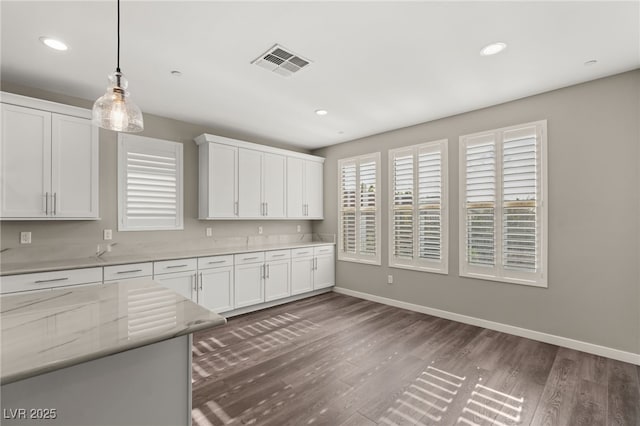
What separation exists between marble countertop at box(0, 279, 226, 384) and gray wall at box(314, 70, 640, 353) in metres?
3.52

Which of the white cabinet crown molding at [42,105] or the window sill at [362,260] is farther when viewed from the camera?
the window sill at [362,260]

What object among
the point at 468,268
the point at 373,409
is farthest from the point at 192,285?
the point at 468,268

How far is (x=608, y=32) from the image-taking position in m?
2.25

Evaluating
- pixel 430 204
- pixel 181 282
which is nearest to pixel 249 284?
pixel 181 282

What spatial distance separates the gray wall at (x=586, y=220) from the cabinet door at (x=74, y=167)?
4369 millimetres

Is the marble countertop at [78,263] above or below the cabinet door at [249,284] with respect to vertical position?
above

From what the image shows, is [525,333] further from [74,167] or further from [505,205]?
[74,167]

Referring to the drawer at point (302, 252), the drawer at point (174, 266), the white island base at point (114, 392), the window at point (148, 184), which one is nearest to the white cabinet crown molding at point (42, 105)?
the window at point (148, 184)

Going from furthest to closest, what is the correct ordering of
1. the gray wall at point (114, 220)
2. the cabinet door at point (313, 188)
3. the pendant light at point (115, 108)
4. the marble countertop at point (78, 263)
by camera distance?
the cabinet door at point (313, 188) < the gray wall at point (114, 220) < the marble countertop at point (78, 263) < the pendant light at point (115, 108)

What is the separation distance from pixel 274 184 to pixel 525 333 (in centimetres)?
394

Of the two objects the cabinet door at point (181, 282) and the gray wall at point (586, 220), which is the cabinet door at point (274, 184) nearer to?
the cabinet door at point (181, 282)

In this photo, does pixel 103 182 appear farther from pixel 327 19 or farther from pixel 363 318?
pixel 363 318

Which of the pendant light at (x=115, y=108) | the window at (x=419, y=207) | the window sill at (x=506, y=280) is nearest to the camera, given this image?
the pendant light at (x=115, y=108)

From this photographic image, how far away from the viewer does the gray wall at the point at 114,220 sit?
3.14 meters
